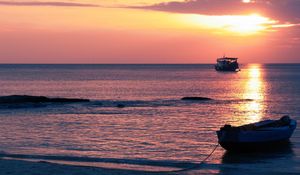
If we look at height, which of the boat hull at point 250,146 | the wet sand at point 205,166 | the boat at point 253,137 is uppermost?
the boat at point 253,137

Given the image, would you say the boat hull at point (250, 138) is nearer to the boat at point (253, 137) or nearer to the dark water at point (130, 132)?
the boat at point (253, 137)

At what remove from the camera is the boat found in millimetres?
30016

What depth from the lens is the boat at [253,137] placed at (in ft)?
98.5

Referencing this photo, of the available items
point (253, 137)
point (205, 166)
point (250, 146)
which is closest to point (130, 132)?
point (250, 146)

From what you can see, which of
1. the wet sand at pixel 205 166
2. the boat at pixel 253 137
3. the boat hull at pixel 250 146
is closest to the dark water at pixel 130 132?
the wet sand at pixel 205 166

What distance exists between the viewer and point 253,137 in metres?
30.7

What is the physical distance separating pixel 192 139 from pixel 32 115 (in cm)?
2171

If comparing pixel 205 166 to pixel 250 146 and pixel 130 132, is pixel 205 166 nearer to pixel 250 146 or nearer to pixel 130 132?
pixel 250 146

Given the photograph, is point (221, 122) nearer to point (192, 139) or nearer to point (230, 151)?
point (192, 139)

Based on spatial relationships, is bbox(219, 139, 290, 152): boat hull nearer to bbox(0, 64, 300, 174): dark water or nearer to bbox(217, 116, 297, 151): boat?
bbox(217, 116, 297, 151): boat

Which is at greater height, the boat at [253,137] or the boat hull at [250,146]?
the boat at [253,137]

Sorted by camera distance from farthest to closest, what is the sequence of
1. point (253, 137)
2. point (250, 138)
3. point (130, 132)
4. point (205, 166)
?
point (130, 132), point (253, 137), point (250, 138), point (205, 166)

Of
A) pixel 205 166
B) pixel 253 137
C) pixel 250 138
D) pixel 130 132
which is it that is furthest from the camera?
pixel 130 132

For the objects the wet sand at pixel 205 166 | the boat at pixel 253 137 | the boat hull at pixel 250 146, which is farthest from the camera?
the boat hull at pixel 250 146
